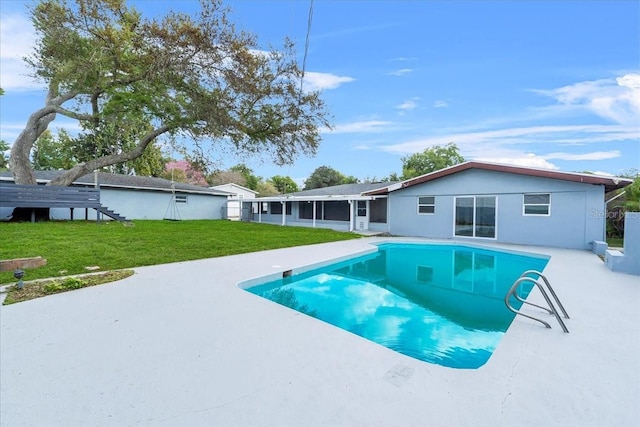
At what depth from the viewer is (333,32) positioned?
41.4ft

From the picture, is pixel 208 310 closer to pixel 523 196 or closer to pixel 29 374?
pixel 29 374

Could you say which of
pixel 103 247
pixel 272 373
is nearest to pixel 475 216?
pixel 272 373

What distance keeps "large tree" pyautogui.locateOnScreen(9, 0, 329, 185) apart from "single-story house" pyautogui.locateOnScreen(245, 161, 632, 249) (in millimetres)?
5548

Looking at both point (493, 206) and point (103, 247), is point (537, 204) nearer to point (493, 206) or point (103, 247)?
point (493, 206)

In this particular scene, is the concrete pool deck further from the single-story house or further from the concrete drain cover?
the single-story house

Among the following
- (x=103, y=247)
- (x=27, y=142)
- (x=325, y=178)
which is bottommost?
(x=103, y=247)

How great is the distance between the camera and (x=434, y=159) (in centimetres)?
3631

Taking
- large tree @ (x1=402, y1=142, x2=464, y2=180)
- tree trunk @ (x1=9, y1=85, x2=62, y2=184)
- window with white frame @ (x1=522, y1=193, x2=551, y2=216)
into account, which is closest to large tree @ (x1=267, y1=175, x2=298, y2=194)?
large tree @ (x1=402, y1=142, x2=464, y2=180)

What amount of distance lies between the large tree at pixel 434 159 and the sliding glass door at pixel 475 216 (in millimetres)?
22102

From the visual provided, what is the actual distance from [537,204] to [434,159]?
25249mm

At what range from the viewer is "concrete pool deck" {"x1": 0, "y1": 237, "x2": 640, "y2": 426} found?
7.17 ft

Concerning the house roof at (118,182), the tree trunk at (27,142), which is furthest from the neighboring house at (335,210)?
the tree trunk at (27,142)

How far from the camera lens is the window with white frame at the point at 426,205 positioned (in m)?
15.2

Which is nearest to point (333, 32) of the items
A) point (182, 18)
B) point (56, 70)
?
point (182, 18)
